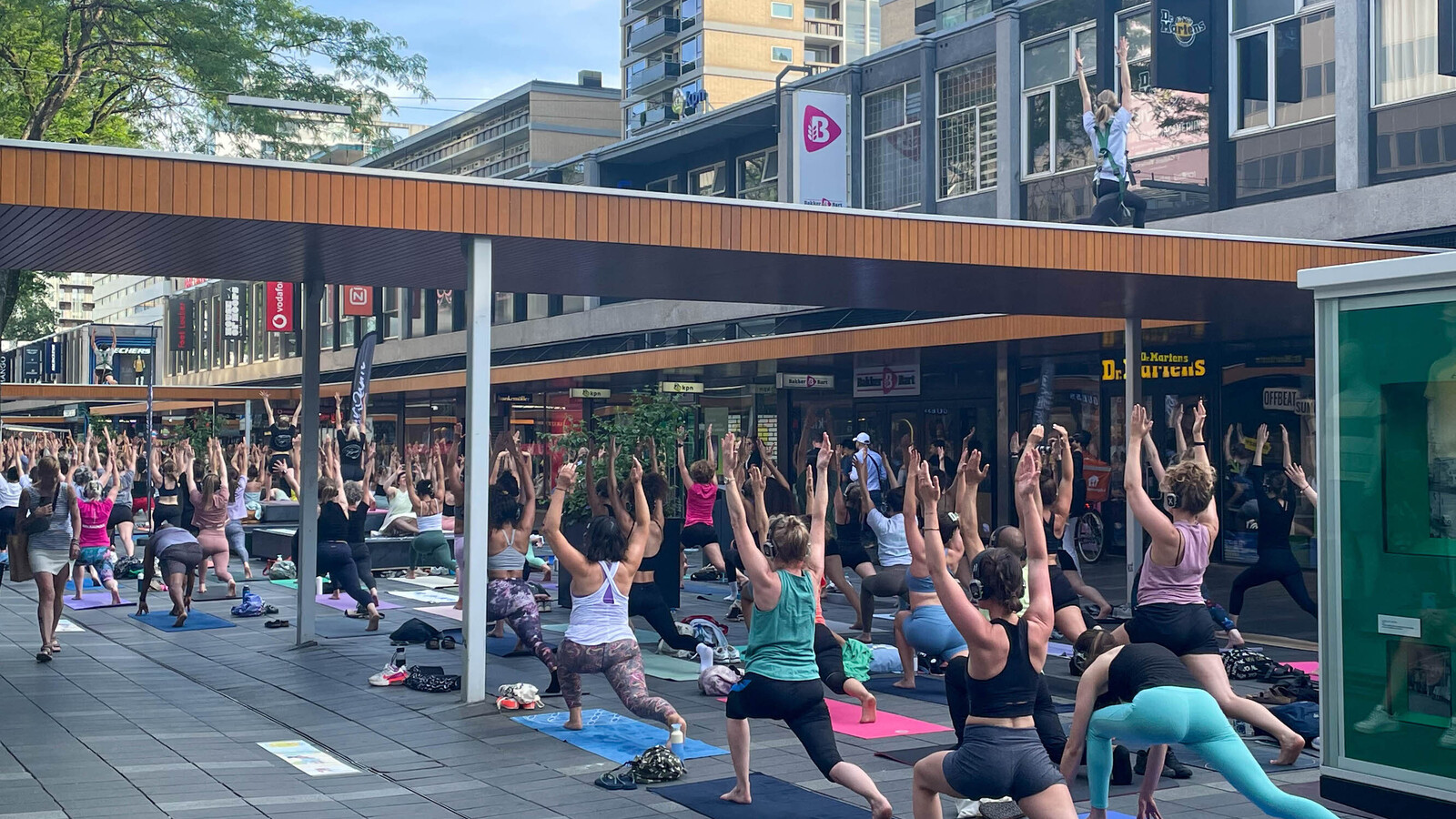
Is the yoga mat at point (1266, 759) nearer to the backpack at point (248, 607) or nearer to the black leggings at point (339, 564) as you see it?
the black leggings at point (339, 564)

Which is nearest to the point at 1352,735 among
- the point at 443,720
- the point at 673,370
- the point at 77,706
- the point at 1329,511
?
the point at 1329,511

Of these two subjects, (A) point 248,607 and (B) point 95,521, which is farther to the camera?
(B) point 95,521

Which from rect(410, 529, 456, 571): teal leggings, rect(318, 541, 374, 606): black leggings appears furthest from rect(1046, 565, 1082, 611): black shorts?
rect(410, 529, 456, 571): teal leggings

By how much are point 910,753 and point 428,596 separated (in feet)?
35.2

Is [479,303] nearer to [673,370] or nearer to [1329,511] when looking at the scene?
[1329,511]

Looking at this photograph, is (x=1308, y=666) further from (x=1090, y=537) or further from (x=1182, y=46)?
(x=1182, y=46)

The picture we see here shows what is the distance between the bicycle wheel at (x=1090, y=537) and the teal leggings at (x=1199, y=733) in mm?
15710

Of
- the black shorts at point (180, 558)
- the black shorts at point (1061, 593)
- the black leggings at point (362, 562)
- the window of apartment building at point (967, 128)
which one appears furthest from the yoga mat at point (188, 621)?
the window of apartment building at point (967, 128)

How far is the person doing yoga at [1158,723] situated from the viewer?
5.57 m

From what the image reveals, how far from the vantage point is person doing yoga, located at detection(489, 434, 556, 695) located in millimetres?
11023

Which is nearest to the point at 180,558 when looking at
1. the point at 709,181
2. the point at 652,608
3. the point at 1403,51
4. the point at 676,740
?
the point at 652,608

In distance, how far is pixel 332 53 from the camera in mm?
28047

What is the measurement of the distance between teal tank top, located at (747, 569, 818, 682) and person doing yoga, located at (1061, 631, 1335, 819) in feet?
4.38

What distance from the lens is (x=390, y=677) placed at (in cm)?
1135
